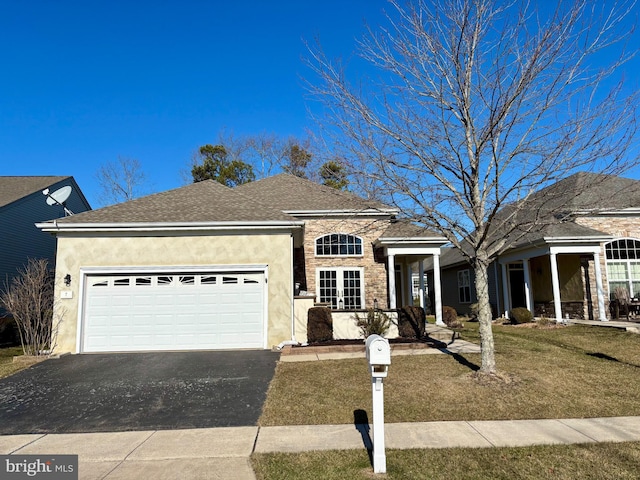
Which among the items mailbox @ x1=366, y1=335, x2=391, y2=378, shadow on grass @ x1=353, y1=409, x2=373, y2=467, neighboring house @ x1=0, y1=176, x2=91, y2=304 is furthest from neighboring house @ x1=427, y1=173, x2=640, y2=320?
neighboring house @ x1=0, y1=176, x2=91, y2=304

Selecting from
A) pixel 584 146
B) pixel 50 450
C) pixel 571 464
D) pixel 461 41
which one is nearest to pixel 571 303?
pixel 584 146

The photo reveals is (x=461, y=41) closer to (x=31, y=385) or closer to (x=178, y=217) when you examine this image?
(x=178, y=217)

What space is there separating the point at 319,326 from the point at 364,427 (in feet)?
21.3

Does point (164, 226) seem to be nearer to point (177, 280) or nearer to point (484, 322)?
point (177, 280)

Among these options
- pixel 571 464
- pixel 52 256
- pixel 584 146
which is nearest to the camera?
pixel 571 464

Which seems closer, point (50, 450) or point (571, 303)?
point (50, 450)

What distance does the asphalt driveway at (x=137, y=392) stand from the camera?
254 inches

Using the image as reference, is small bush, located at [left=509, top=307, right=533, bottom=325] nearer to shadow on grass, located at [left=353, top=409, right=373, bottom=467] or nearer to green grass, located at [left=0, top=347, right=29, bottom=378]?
shadow on grass, located at [left=353, top=409, right=373, bottom=467]

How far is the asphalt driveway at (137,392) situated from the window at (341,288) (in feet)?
20.5

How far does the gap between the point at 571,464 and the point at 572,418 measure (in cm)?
182

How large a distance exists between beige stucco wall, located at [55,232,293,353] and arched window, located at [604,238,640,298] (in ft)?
45.2

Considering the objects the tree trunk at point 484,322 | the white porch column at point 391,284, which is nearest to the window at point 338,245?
the white porch column at point 391,284

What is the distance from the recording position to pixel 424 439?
5410 millimetres

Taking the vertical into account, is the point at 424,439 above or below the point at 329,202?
below
